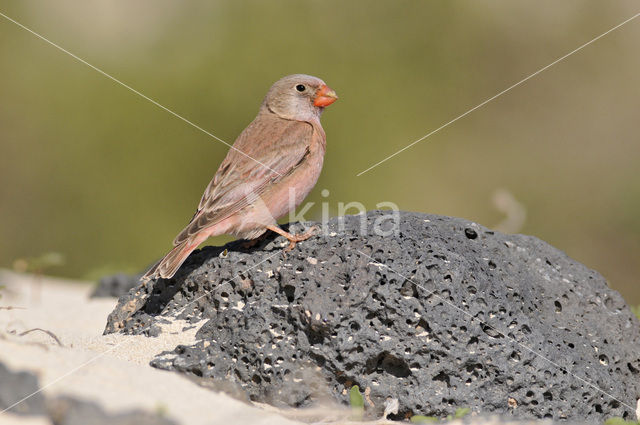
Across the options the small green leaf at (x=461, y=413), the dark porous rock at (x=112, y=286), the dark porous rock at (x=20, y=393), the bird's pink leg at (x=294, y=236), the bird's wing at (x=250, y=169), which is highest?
the bird's wing at (x=250, y=169)

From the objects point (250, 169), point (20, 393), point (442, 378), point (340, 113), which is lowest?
point (20, 393)

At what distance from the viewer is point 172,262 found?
13.7 ft

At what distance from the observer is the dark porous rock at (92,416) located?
2.60 metres

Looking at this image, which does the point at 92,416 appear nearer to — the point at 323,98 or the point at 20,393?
the point at 20,393

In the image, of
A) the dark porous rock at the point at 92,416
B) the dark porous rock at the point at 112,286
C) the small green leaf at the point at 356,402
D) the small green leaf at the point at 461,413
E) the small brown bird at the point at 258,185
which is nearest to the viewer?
the dark porous rock at the point at 92,416

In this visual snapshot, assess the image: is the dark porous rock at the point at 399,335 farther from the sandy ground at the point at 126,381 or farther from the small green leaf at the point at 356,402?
the sandy ground at the point at 126,381

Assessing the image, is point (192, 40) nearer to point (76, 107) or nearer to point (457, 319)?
point (76, 107)

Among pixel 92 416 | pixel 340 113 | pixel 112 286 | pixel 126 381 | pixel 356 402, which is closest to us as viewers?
pixel 92 416

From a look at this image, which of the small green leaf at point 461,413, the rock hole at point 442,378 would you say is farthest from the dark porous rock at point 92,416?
the rock hole at point 442,378

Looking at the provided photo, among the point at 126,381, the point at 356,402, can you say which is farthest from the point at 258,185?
the point at 126,381

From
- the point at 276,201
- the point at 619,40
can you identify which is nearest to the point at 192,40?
the point at 276,201

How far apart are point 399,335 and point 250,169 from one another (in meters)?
1.75

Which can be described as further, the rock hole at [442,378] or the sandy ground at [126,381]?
the rock hole at [442,378]

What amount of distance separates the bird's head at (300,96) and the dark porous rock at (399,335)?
63.7 inches
